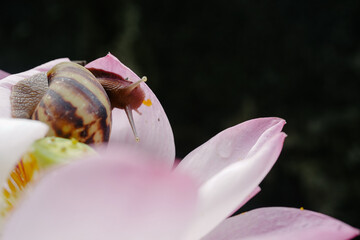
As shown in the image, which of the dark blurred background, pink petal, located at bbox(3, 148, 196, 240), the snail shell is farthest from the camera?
the dark blurred background

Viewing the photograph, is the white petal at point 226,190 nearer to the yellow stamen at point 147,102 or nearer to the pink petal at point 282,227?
Answer: the pink petal at point 282,227

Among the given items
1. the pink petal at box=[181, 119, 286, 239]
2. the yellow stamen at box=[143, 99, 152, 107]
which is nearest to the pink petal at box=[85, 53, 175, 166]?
the yellow stamen at box=[143, 99, 152, 107]

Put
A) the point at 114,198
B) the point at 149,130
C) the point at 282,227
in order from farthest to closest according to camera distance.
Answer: the point at 149,130
the point at 282,227
the point at 114,198

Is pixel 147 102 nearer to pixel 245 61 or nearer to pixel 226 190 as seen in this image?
pixel 226 190

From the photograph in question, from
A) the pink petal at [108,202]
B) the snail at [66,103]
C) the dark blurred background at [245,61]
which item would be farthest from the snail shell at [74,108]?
the dark blurred background at [245,61]

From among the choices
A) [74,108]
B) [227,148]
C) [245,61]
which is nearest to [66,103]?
[74,108]

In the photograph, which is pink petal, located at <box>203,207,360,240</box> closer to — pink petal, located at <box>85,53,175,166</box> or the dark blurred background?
pink petal, located at <box>85,53,175,166</box>
